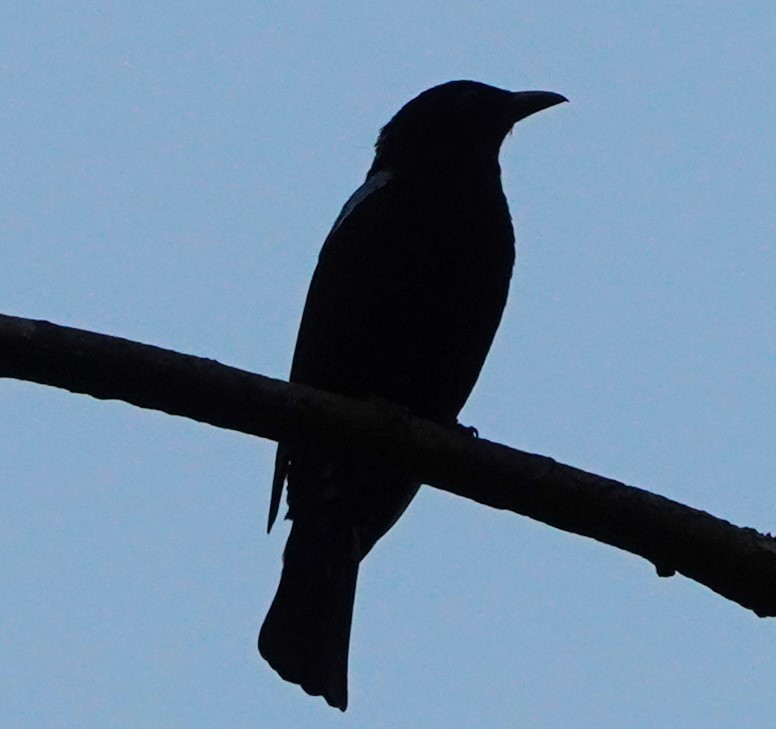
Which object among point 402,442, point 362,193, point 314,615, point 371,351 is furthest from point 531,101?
point 402,442

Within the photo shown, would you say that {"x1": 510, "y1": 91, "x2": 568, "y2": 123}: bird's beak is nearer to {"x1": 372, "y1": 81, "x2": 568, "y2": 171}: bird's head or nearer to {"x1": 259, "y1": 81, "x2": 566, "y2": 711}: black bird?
{"x1": 372, "y1": 81, "x2": 568, "y2": 171}: bird's head

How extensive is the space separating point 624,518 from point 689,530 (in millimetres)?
138

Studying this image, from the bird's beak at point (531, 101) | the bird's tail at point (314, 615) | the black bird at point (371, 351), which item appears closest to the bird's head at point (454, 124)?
the bird's beak at point (531, 101)

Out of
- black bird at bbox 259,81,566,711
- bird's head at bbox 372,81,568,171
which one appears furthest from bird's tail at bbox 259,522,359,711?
bird's head at bbox 372,81,568,171

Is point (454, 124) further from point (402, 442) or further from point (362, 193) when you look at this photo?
point (402, 442)

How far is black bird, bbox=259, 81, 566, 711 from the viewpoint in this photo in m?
4.16

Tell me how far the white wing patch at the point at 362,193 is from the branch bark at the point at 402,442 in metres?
1.80

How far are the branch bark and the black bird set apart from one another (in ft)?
4.07

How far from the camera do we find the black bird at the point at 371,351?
4.16 m

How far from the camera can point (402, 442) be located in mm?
2838

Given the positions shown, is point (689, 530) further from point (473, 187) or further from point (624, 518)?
point (473, 187)

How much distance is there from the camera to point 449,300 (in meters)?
4.17

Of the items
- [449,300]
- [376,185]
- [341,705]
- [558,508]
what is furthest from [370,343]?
[558,508]

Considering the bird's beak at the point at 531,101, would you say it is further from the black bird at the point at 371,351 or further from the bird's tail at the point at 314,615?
the bird's tail at the point at 314,615
